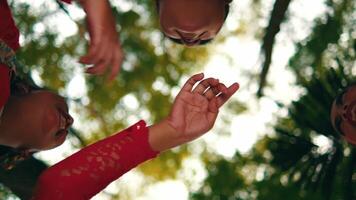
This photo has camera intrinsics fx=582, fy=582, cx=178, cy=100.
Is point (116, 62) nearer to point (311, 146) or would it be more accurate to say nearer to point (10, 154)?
point (10, 154)

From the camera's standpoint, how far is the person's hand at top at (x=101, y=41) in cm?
153

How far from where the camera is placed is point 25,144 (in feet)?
6.53

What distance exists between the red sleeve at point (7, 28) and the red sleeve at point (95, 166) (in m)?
0.44

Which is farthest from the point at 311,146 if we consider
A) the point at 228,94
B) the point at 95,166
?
the point at 95,166

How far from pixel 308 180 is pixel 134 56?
6.55ft

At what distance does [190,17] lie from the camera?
2064mm

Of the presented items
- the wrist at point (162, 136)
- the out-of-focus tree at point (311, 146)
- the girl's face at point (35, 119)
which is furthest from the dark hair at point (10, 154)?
the out-of-focus tree at point (311, 146)

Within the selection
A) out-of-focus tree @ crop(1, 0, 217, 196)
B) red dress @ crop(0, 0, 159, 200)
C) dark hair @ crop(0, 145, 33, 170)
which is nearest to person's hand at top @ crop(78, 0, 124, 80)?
red dress @ crop(0, 0, 159, 200)

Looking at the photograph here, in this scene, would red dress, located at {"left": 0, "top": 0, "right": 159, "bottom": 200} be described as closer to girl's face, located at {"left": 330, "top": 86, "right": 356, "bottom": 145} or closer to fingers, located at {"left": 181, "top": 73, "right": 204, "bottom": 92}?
fingers, located at {"left": 181, "top": 73, "right": 204, "bottom": 92}

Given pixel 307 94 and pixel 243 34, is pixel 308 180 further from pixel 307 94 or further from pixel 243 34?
pixel 243 34

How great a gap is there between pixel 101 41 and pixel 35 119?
0.54 m

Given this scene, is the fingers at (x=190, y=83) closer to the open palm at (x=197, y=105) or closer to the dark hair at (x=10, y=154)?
the open palm at (x=197, y=105)

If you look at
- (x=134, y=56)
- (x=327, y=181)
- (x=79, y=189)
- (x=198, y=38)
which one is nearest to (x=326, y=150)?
(x=327, y=181)

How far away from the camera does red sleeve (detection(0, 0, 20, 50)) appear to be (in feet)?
5.91
